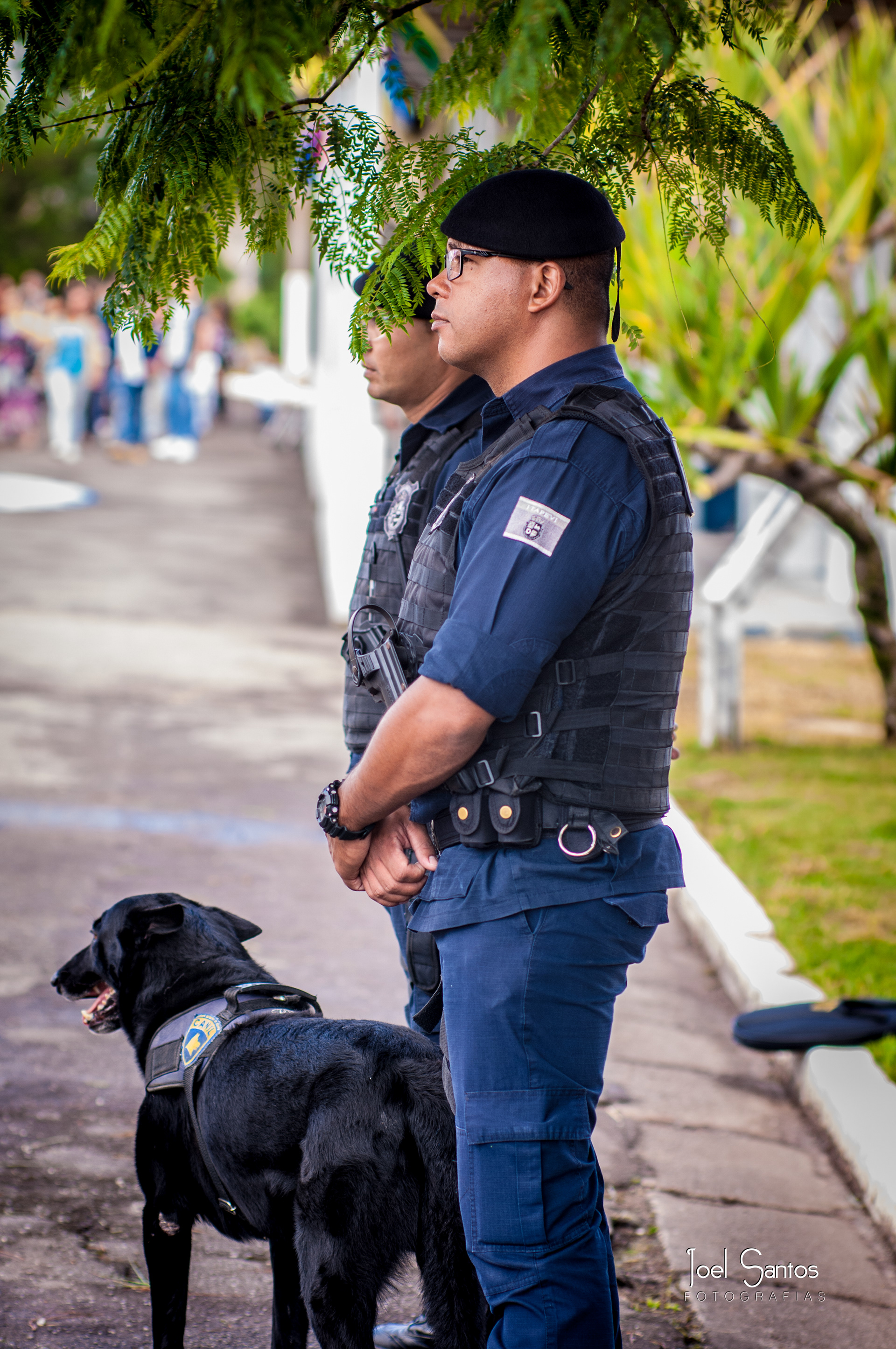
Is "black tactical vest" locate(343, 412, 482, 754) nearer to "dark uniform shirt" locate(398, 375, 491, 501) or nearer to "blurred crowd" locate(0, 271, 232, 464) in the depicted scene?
"dark uniform shirt" locate(398, 375, 491, 501)

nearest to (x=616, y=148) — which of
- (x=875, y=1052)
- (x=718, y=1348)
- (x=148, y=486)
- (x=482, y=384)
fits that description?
(x=482, y=384)

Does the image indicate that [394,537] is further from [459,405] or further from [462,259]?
[462,259]

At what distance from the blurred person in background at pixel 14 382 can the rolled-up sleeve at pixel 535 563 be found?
19.2 meters

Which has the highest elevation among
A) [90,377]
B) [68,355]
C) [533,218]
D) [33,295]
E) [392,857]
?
[33,295]

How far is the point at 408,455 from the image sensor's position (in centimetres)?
318

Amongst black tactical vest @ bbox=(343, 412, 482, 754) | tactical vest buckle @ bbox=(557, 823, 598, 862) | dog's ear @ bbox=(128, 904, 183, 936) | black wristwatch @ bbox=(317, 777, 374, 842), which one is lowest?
dog's ear @ bbox=(128, 904, 183, 936)

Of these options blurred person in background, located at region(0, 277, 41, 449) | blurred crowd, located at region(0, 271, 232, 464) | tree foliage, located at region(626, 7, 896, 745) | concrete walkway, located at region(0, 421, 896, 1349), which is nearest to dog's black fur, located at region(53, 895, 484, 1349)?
concrete walkway, located at region(0, 421, 896, 1349)

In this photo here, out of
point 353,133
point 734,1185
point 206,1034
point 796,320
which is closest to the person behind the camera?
point 353,133

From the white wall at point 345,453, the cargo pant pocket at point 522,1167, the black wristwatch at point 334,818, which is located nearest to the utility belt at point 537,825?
the black wristwatch at point 334,818

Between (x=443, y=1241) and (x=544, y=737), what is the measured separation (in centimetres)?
92

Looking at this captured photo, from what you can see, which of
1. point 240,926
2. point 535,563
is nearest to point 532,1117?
point 535,563

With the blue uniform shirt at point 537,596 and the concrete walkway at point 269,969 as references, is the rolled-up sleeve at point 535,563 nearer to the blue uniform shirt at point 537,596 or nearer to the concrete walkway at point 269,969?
the blue uniform shirt at point 537,596

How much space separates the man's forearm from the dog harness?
62cm

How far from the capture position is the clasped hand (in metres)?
2.39
